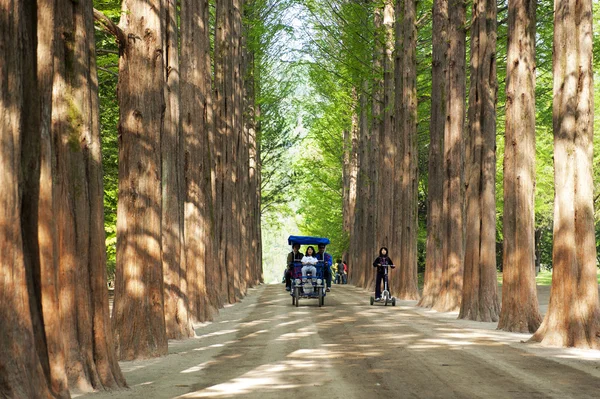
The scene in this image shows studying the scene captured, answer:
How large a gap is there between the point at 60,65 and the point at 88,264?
2198mm

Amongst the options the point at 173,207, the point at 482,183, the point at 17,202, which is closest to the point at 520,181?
the point at 482,183

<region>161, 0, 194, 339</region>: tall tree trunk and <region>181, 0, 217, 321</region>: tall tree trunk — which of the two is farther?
<region>181, 0, 217, 321</region>: tall tree trunk

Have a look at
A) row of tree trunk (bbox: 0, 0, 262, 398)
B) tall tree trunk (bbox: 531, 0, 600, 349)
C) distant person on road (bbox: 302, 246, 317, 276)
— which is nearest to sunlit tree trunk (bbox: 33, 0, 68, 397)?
row of tree trunk (bbox: 0, 0, 262, 398)

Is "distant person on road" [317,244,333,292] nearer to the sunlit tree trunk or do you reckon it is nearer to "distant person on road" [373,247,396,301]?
"distant person on road" [373,247,396,301]

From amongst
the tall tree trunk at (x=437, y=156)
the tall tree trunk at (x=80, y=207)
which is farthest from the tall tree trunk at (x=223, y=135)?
the tall tree trunk at (x=80, y=207)

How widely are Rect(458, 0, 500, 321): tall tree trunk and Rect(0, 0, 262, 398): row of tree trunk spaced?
783 centimetres

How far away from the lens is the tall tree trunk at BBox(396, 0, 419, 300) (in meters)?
32.6

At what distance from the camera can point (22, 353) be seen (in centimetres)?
775

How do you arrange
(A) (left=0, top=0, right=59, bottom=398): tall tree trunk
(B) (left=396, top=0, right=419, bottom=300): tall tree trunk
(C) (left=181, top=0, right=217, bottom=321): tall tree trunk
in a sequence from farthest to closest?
(B) (left=396, top=0, right=419, bottom=300): tall tree trunk → (C) (left=181, top=0, right=217, bottom=321): tall tree trunk → (A) (left=0, top=0, right=59, bottom=398): tall tree trunk

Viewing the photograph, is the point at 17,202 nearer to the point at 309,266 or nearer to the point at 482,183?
the point at 482,183

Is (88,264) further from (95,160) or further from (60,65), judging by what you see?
(60,65)

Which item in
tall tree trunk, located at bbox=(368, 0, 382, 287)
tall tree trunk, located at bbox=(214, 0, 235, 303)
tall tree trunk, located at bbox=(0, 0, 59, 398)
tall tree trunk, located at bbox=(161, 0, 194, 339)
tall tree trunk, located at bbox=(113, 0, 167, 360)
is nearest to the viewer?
tall tree trunk, located at bbox=(0, 0, 59, 398)

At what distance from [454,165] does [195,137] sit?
8.90 meters

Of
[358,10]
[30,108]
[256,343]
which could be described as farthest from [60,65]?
[358,10]
